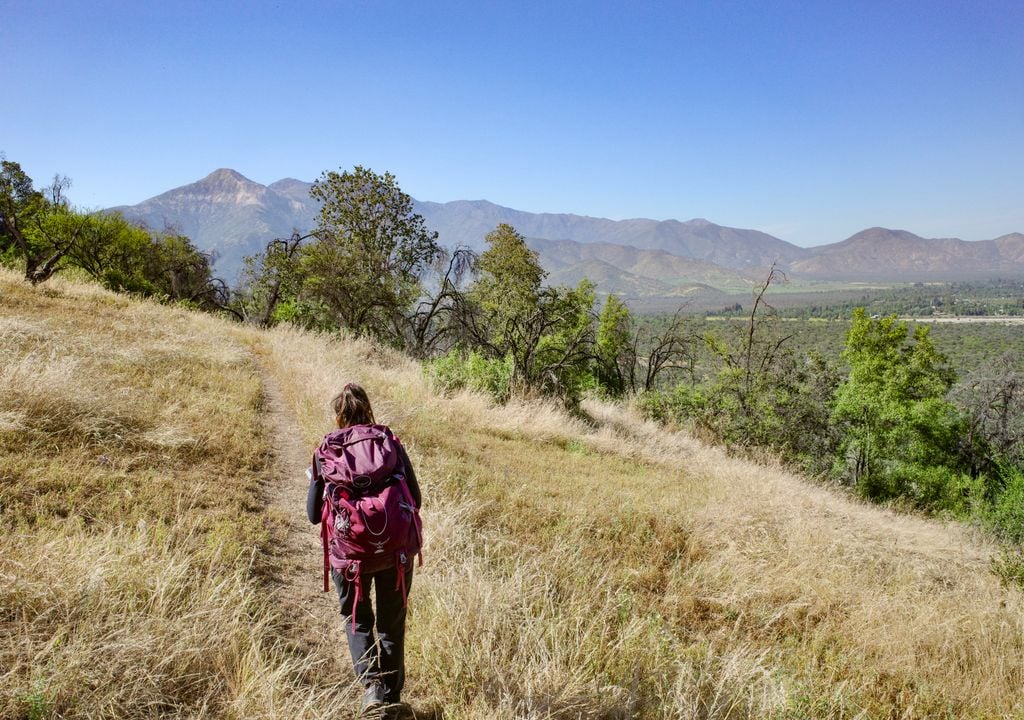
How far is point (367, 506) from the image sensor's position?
8.34 ft

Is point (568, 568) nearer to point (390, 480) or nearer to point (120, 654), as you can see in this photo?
point (390, 480)

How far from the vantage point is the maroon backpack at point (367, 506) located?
8.39 ft

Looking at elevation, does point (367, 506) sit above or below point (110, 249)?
below

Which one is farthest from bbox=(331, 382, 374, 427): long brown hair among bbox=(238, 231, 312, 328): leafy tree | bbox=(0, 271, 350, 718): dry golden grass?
bbox=(238, 231, 312, 328): leafy tree

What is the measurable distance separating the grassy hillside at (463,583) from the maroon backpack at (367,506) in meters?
0.64

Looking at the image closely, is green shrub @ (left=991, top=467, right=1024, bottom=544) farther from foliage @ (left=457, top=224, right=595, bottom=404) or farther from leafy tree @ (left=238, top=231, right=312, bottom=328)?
leafy tree @ (left=238, top=231, right=312, bottom=328)

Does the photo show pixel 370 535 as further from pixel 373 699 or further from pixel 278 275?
pixel 278 275

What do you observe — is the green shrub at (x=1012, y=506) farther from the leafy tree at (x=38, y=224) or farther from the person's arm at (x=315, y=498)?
the leafy tree at (x=38, y=224)

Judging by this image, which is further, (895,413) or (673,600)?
(895,413)

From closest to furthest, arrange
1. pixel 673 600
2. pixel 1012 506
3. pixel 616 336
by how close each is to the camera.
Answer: pixel 673 600, pixel 1012 506, pixel 616 336

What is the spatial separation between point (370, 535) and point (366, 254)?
60.7ft

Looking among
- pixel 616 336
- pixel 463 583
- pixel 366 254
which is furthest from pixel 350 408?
pixel 616 336

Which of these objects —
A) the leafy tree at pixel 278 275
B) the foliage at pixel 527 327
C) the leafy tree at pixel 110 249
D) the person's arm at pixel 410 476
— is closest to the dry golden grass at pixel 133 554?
the person's arm at pixel 410 476

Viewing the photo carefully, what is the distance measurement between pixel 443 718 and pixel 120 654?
166 centimetres
